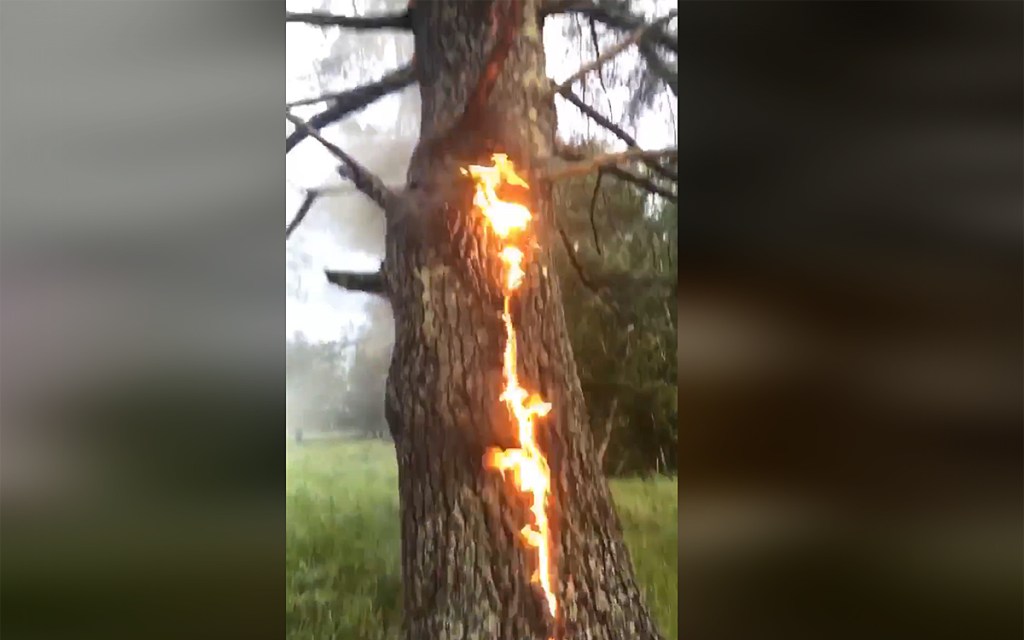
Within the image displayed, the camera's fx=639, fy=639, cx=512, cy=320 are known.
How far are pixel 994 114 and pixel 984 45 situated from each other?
102 millimetres

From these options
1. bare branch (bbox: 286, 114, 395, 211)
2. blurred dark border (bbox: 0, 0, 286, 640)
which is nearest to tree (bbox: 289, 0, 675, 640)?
bare branch (bbox: 286, 114, 395, 211)

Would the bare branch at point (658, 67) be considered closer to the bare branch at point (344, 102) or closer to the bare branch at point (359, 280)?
the bare branch at point (344, 102)

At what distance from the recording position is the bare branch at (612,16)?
919mm

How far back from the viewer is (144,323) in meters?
0.91

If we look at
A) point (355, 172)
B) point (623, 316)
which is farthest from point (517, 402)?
point (355, 172)

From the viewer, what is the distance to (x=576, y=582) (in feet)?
3.01

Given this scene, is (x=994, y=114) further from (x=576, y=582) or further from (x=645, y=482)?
(x=576, y=582)

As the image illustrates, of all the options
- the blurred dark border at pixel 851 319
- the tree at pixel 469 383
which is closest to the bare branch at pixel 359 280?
the tree at pixel 469 383

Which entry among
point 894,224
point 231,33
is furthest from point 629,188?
point 231,33

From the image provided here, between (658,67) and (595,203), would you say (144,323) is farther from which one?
(658,67)

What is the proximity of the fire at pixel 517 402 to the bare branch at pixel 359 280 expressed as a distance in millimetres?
177

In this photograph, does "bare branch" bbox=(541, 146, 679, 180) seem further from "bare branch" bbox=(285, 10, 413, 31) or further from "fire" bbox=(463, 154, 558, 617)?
"bare branch" bbox=(285, 10, 413, 31)

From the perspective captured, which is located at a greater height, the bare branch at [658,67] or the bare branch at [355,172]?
the bare branch at [658,67]

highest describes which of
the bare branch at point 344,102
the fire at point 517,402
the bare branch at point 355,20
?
the bare branch at point 355,20
